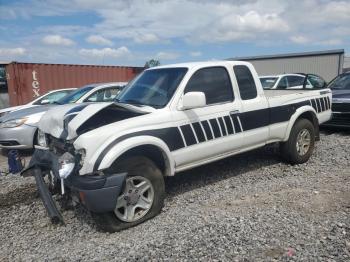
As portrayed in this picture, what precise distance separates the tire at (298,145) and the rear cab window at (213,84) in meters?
1.57

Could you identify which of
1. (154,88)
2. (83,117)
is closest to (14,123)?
(154,88)

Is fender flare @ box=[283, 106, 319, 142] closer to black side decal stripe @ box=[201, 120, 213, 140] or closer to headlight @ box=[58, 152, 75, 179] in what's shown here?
black side decal stripe @ box=[201, 120, 213, 140]

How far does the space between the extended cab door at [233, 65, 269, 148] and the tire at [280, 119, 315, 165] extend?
657mm

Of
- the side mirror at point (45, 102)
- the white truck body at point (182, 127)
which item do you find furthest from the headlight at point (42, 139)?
the side mirror at point (45, 102)

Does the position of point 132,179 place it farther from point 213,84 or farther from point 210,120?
point 213,84

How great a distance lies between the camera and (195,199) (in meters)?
4.93

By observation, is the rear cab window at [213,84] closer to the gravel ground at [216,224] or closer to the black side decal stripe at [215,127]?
the black side decal stripe at [215,127]

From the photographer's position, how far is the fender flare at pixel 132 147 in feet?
12.4

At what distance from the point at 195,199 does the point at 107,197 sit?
1526 mm

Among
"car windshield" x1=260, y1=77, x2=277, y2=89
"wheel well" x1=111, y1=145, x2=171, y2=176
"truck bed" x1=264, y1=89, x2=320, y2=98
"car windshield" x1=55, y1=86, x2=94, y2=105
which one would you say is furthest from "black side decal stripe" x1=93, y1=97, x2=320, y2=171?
"car windshield" x1=260, y1=77, x2=277, y2=89

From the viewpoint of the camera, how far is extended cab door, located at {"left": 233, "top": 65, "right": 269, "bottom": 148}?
17.5ft

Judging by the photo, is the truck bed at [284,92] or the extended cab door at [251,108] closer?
the extended cab door at [251,108]

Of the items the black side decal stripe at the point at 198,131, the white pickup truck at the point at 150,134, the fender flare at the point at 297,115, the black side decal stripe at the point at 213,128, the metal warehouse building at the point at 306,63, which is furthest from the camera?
the metal warehouse building at the point at 306,63

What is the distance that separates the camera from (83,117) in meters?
4.04
